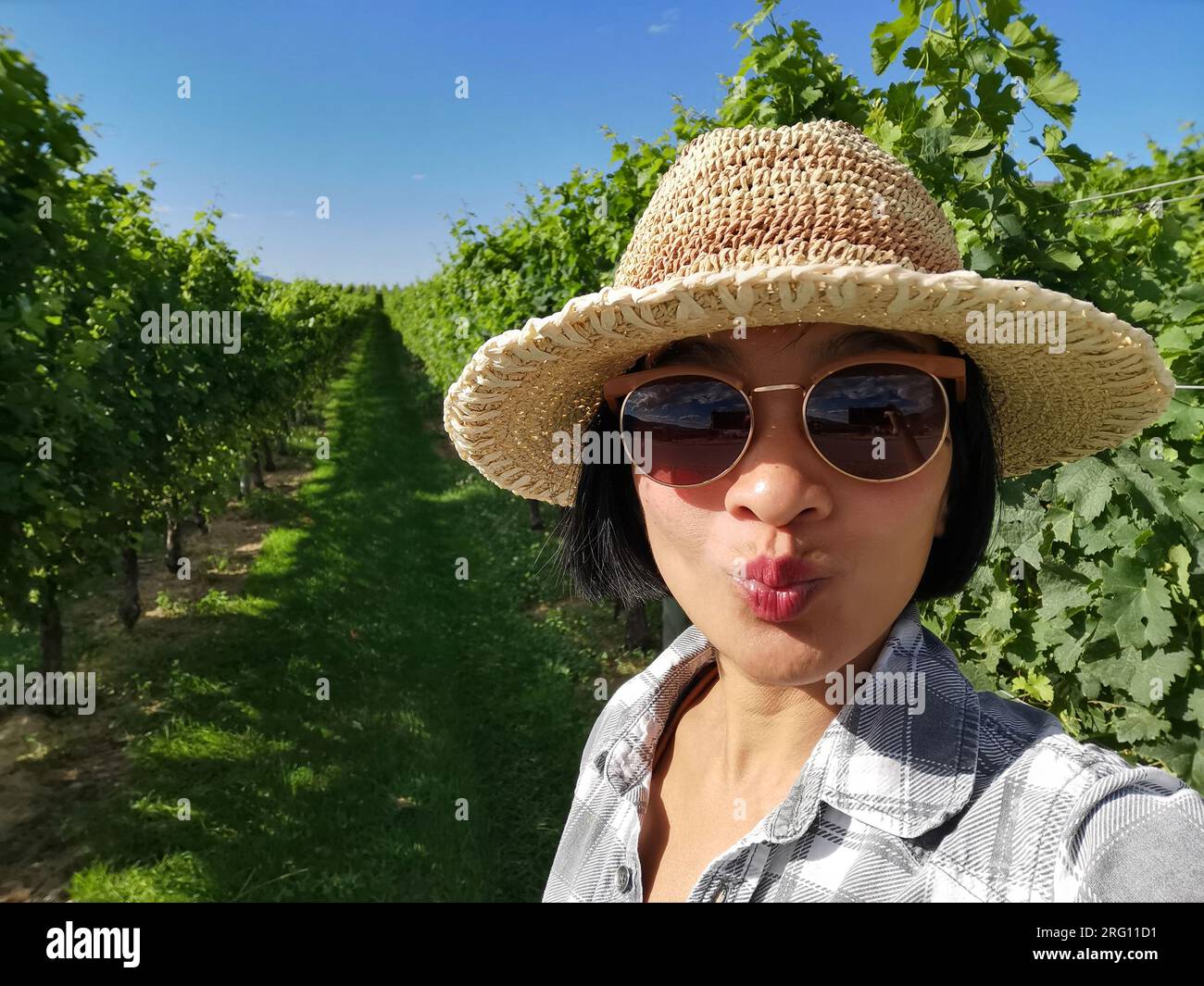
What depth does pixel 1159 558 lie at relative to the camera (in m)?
2.44

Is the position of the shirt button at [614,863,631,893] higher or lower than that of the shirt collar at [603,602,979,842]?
lower

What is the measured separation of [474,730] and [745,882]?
484cm

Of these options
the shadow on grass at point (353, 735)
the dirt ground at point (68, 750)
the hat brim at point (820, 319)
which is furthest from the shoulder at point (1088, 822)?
the dirt ground at point (68, 750)

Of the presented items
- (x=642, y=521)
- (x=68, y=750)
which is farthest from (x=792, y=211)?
(x=68, y=750)

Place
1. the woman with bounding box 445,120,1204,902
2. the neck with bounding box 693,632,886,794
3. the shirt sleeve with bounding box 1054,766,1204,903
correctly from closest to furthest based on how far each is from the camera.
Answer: the shirt sleeve with bounding box 1054,766,1204,903
the woman with bounding box 445,120,1204,902
the neck with bounding box 693,632,886,794

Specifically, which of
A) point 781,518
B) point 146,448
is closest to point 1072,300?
point 781,518

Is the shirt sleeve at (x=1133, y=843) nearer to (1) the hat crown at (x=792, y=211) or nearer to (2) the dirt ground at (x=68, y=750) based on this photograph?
(1) the hat crown at (x=792, y=211)

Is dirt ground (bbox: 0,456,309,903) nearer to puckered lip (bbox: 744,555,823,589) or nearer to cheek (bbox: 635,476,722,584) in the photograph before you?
cheek (bbox: 635,476,722,584)

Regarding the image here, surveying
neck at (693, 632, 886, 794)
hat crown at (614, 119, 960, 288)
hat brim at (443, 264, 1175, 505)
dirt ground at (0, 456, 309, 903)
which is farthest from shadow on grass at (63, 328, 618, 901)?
hat crown at (614, 119, 960, 288)

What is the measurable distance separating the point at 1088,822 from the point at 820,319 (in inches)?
27.1

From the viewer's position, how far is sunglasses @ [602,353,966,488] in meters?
1.00

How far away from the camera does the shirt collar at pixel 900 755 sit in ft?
3.24

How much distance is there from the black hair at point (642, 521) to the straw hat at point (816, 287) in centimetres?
11

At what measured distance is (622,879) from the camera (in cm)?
130
